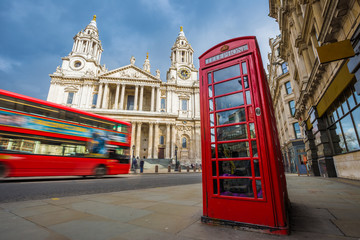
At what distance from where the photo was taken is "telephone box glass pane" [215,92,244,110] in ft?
8.05

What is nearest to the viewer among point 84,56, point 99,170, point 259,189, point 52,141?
point 259,189

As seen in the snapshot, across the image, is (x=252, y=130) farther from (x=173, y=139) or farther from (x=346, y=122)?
(x=173, y=139)

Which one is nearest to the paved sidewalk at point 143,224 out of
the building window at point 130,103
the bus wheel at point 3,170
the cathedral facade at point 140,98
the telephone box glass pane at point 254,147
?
the telephone box glass pane at point 254,147

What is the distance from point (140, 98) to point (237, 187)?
36842 mm

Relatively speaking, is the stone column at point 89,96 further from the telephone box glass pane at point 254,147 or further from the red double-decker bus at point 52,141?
the telephone box glass pane at point 254,147

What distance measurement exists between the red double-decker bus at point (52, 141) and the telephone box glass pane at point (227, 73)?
10434 millimetres

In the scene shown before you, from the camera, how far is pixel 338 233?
1878 mm

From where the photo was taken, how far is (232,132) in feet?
7.93

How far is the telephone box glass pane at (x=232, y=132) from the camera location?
7.69 feet

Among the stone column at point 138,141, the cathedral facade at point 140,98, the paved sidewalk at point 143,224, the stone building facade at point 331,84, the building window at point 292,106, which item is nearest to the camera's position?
the paved sidewalk at point 143,224

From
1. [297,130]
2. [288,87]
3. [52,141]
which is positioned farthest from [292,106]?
[52,141]

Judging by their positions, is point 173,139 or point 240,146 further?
point 173,139

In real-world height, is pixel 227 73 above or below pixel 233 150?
above

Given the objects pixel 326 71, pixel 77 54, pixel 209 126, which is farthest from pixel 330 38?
pixel 77 54
